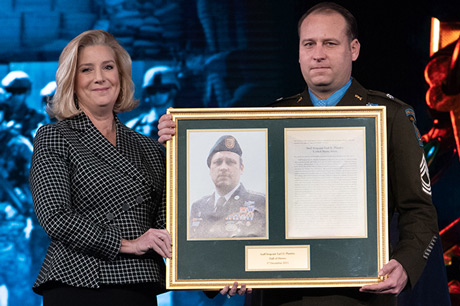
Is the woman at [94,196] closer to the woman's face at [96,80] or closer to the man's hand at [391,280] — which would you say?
the woman's face at [96,80]

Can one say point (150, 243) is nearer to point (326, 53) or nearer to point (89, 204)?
point (89, 204)

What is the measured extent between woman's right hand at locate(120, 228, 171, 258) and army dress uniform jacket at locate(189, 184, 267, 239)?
0.08 metres

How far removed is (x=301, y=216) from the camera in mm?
1969

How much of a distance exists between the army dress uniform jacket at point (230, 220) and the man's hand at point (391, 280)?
1.14 ft

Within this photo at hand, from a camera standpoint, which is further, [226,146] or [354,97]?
[354,97]

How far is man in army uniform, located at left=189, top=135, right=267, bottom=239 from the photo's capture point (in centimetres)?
197

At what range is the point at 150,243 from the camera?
1.96m

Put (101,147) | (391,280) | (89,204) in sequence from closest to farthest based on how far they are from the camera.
Answer: (391,280) < (89,204) < (101,147)

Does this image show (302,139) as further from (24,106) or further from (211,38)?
(24,106)

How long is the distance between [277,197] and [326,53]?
50cm

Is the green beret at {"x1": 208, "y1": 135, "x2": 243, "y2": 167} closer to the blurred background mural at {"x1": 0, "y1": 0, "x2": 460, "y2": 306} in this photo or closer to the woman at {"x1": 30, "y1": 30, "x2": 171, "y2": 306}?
the woman at {"x1": 30, "y1": 30, "x2": 171, "y2": 306}

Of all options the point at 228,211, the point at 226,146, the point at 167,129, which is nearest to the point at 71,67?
the point at 167,129

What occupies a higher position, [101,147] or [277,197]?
[101,147]

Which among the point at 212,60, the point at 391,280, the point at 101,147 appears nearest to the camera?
the point at 391,280
